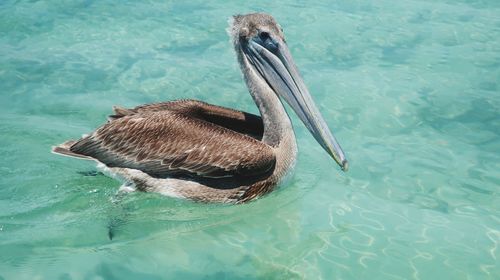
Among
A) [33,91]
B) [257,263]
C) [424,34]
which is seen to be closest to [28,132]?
[33,91]

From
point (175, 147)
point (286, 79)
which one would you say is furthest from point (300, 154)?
point (175, 147)

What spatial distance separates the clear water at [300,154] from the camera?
4184 mm

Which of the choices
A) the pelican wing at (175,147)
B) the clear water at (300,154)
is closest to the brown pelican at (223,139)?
the pelican wing at (175,147)

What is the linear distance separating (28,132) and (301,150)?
8.49 feet

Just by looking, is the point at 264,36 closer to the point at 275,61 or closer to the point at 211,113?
the point at 275,61

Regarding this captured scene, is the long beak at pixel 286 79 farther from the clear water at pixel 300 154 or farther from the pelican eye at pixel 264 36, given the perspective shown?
the clear water at pixel 300 154

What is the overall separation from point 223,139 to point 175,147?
0.39 meters

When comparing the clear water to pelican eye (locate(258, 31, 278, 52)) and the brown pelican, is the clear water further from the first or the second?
pelican eye (locate(258, 31, 278, 52))

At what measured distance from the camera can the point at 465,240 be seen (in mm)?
4504

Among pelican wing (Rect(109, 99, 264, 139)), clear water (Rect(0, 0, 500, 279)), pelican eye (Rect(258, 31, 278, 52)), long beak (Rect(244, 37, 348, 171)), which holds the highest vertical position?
pelican eye (Rect(258, 31, 278, 52))

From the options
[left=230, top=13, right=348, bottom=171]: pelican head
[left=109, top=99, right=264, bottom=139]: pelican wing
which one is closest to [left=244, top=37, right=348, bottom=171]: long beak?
[left=230, top=13, right=348, bottom=171]: pelican head

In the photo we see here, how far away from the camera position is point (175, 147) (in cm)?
476

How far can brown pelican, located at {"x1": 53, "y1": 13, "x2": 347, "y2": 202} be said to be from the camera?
466 cm

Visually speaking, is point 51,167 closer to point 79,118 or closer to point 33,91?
point 79,118
